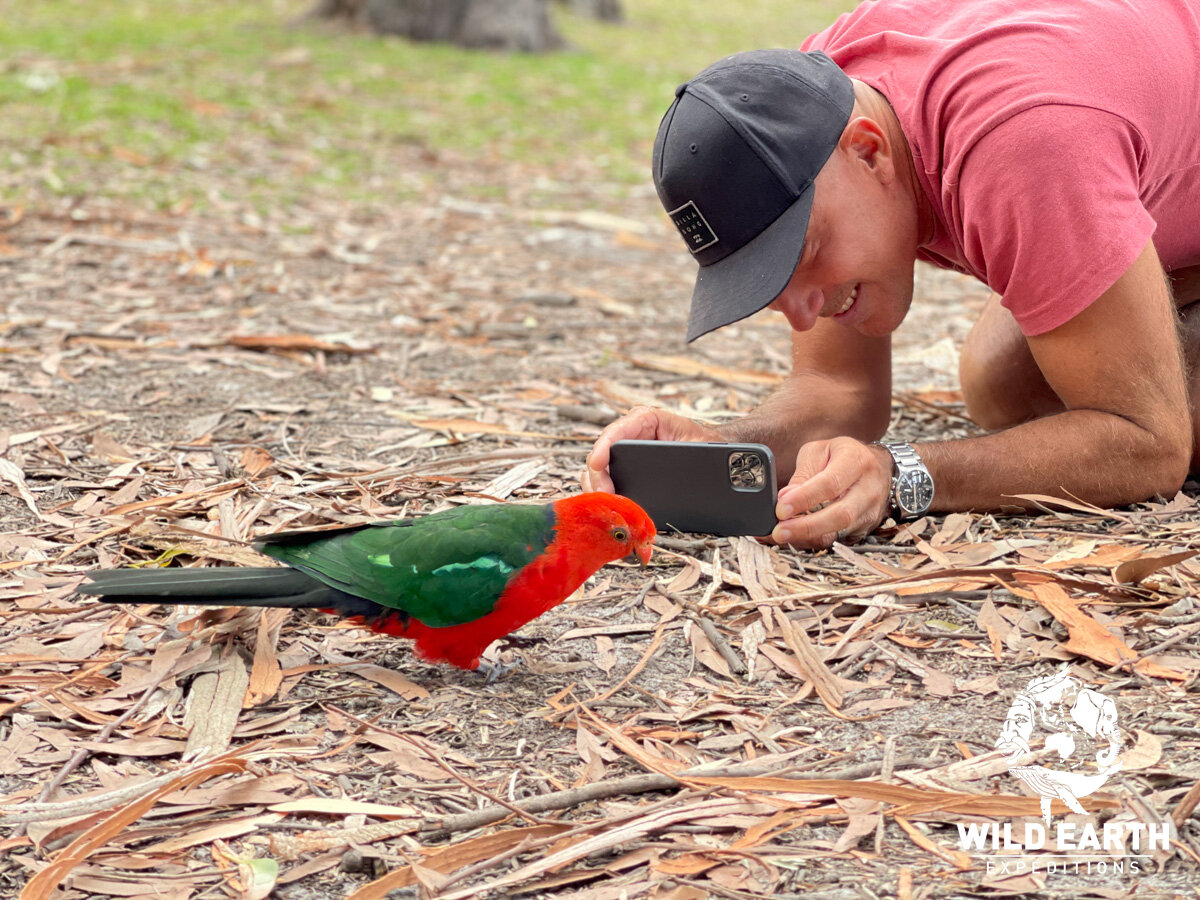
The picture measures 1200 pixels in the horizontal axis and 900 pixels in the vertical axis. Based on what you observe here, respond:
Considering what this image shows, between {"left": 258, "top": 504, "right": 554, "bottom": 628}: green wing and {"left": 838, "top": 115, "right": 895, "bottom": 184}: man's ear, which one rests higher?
{"left": 838, "top": 115, "right": 895, "bottom": 184}: man's ear

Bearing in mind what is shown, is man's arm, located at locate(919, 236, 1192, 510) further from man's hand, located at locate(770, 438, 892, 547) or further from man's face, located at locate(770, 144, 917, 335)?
man's face, located at locate(770, 144, 917, 335)

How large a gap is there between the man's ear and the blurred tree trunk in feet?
32.6

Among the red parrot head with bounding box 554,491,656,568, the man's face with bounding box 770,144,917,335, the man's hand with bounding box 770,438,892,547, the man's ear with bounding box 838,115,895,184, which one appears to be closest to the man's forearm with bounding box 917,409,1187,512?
the man's hand with bounding box 770,438,892,547

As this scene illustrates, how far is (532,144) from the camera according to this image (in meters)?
8.91

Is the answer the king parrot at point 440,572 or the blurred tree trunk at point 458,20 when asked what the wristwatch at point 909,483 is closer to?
the king parrot at point 440,572

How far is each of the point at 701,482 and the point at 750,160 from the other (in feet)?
2.60

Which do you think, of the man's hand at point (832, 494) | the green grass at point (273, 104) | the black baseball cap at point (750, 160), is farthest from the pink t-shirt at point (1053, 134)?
the green grass at point (273, 104)

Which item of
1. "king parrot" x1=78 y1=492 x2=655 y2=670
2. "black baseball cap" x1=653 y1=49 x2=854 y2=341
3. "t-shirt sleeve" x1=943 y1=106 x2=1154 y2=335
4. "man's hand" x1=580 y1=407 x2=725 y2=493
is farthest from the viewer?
"man's hand" x1=580 y1=407 x2=725 y2=493

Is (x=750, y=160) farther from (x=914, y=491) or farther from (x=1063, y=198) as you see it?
(x=914, y=491)

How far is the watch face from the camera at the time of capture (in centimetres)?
296

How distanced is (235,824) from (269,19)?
488 inches

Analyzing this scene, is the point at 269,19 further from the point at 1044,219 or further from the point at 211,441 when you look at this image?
the point at 1044,219

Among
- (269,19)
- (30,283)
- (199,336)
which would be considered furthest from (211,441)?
(269,19)

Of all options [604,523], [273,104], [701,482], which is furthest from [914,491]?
[273,104]
